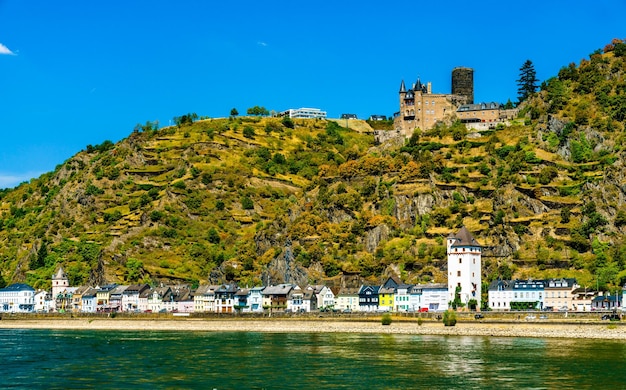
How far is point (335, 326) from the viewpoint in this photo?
101m

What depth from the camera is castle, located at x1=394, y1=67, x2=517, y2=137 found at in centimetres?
15050

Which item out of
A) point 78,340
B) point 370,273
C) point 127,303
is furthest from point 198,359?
point 127,303

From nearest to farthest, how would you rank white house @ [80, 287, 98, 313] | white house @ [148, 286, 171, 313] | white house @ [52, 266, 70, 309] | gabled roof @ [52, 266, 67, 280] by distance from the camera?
white house @ [148, 286, 171, 313] → white house @ [80, 287, 98, 313] → white house @ [52, 266, 70, 309] → gabled roof @ [52, 266, 67, 280]

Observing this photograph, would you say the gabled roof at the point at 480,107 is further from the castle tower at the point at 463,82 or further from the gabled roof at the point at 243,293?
the gabled roof at the point at 243,293

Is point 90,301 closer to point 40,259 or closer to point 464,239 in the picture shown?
point 40,259

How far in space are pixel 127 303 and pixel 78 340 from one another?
1615 inches

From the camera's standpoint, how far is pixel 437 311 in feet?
336

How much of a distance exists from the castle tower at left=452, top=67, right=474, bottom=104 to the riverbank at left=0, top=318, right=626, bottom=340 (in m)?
77.7

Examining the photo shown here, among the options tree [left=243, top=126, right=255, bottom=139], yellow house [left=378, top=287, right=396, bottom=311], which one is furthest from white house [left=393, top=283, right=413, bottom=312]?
tree [left=243, top=126, right=255, bottom=139]

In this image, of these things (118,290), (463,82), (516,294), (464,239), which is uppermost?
(463,82)

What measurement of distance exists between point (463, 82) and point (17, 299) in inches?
3471

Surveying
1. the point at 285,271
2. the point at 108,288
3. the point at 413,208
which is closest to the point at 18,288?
the point at 108,288

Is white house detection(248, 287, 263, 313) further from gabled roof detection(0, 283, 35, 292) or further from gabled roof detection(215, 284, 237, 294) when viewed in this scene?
gabled roof detection(0, 283, 35, 292)

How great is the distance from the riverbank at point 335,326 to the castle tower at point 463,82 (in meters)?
77.7
